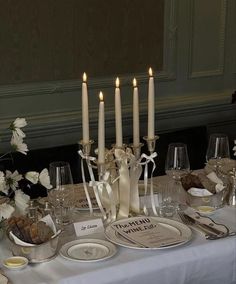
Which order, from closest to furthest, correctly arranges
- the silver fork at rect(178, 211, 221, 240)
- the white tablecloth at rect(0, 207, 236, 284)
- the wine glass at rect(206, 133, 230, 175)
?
the white tablecloth at rect(0, 207, 236, 284)
the silver fork at rect(178, 211, 221, 240)
the wine glass at rect(206, 133, 230, 175)

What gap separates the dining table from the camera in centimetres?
158

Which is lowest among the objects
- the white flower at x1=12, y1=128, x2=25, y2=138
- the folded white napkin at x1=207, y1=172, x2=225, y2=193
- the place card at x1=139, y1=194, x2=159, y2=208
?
the place card at x1=139, y1=194, x2=159, y2=208

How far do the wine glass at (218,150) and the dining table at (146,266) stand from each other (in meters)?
0.43

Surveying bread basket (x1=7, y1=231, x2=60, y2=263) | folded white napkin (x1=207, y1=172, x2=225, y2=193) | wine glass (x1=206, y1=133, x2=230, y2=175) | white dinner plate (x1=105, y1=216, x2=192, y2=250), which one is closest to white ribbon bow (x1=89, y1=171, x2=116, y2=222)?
white dinner plate (x1=105, y1=216, x2=192, y2=250)

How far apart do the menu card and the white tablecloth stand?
0.03 meters

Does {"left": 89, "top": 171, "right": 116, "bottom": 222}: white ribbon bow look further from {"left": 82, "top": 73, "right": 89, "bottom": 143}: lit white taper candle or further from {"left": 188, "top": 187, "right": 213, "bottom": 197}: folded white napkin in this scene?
{"left": 188, "top": 187, "right": 213, "bottom": 197}: folded white napkin

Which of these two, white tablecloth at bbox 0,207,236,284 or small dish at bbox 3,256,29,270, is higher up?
small dish at bbox 3,256,29,270

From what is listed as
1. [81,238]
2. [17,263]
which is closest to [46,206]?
[81,238]

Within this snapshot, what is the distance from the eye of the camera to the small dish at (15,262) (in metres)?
1.59

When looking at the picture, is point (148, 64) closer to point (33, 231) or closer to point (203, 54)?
point (203, 54)

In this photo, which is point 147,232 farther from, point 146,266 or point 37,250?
point 37,250

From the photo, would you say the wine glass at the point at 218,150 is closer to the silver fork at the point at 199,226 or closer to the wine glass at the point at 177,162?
the wine glass at the point at 177,162

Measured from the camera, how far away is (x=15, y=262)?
1610 mm

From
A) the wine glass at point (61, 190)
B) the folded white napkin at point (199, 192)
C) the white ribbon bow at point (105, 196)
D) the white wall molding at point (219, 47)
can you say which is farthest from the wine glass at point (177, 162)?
the white wall molding at point (219, 47)
